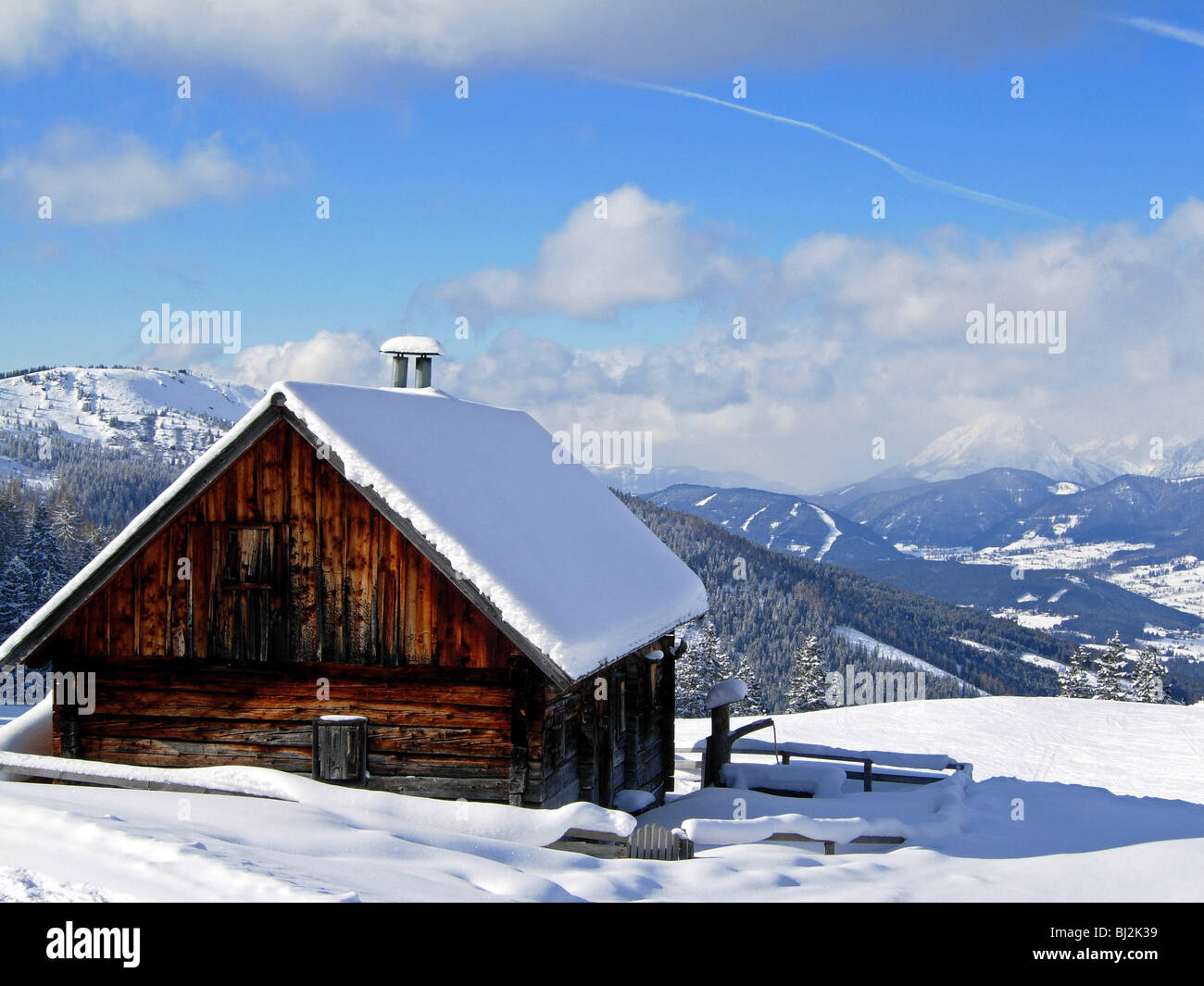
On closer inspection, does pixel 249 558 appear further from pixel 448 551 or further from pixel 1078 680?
pixel 1078 680

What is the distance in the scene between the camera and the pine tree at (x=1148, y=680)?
170 feet

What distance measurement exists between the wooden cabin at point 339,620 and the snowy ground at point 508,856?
2156 mm

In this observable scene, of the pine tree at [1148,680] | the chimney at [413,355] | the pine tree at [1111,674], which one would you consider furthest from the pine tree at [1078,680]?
the chimney at [413,355]

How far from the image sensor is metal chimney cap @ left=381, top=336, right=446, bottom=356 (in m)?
16.7

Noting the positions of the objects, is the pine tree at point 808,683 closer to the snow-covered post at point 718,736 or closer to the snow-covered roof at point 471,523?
the snow-covered post at point 718,736

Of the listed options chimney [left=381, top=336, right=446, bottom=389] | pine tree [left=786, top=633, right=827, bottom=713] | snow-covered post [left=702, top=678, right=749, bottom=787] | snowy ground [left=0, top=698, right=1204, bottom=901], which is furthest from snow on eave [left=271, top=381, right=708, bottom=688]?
pine tree [left=786, top=633, right=827, bottom=713]

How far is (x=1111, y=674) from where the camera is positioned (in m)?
53.7

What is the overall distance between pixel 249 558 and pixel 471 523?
288cm

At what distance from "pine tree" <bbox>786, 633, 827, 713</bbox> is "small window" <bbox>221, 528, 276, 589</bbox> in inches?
1672

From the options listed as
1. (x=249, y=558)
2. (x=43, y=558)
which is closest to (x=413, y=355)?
(x=249, y=558)
